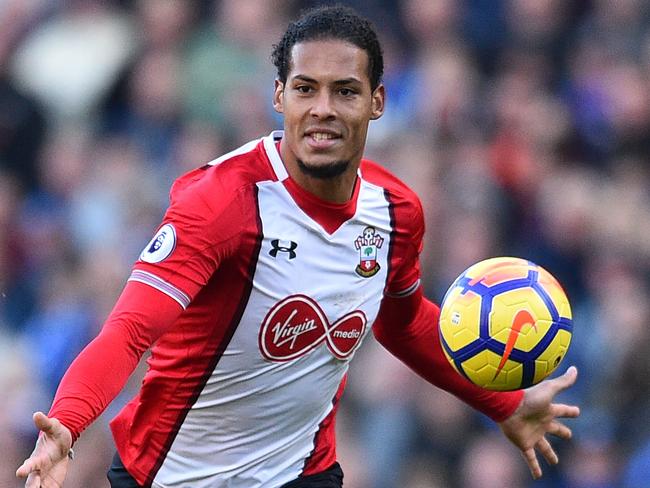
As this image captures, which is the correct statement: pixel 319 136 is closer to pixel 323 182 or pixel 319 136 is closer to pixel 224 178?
pixel 323 182

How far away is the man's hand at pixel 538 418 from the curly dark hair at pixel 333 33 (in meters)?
1.63

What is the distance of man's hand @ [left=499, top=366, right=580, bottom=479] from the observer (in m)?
6.81

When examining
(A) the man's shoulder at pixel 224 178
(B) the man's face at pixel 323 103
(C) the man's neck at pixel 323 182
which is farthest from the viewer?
(C) the man's neck at pixel 323 182

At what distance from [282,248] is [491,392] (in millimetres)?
1418

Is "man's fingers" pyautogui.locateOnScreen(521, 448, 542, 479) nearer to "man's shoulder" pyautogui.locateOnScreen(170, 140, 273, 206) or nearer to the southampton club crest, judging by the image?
the southampton club crest

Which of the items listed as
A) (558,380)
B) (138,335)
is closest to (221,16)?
(558,380)

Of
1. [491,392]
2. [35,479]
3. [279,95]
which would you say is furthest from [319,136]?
[35,479]

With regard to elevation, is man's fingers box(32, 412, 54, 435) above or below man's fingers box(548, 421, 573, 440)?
below

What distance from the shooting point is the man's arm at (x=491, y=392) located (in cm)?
680

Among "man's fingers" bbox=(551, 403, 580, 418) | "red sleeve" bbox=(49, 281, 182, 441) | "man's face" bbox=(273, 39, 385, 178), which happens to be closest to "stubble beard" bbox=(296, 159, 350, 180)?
"man's face" bbox=(273, 39, 385, 178)

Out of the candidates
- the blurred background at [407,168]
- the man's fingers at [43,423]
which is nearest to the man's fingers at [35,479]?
the man's fingers at [43,423]

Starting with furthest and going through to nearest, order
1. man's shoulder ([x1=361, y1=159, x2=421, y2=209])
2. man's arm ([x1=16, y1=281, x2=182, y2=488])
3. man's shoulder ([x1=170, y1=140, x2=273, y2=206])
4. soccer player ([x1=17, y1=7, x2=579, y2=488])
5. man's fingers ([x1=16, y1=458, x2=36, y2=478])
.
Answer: man's shoulder ([x1=361, y1=159, x2=421, y2=209]), soccer player ([x1=17, y1=7, x2=579, y2=488]), man's shoulder ([x1=170, y1=140, x2=273, y2=206]), man's arm ([x1=16, y1=281, x2=182, y2=488]), man's fingers ([x1=16, y1=458, x2=36, y2=478])

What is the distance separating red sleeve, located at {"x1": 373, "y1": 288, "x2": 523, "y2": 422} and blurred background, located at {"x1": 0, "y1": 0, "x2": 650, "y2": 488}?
2.60m

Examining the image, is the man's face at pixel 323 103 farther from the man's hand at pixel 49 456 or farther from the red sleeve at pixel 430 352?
the man's hand at pixel 49 456
